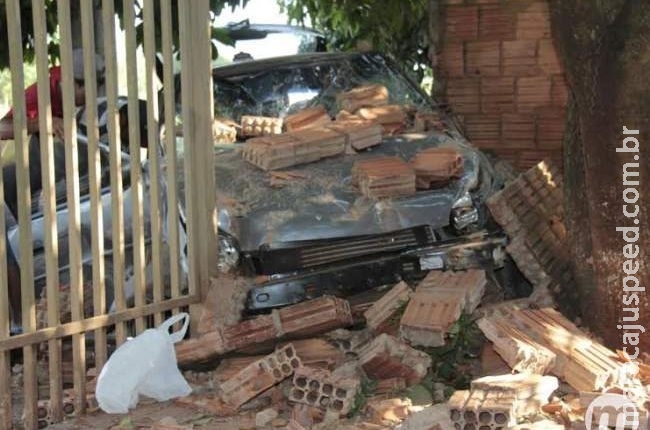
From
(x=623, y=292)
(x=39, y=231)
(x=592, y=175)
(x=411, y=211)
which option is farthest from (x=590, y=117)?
(x=39, y=231)

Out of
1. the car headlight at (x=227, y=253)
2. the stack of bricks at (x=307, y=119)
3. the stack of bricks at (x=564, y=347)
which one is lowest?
the stack of bricks at (x=564, y=347)

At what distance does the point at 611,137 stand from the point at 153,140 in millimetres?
2417

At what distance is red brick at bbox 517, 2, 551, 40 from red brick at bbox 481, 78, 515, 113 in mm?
391

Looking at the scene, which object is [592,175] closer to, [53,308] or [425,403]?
[425,403]

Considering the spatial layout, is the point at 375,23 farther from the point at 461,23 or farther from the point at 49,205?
the point at 49,205

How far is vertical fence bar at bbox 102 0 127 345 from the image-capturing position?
16.5 ft

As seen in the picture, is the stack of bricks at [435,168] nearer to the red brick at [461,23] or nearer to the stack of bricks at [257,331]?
the stack of bricks at [257,331]

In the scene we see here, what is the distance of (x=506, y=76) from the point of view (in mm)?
7996

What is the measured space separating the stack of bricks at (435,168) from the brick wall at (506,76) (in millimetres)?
1889

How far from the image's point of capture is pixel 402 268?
18.9ft

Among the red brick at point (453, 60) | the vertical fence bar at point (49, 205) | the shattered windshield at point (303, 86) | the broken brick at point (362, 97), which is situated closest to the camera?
the vertical fence bar at point (49, 205)

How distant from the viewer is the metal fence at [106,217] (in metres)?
4.84

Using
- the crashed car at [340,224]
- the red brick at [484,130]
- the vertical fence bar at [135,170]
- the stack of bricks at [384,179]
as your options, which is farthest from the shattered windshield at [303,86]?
the vertical fence bar at [135,170]

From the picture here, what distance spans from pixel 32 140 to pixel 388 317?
2894mm
